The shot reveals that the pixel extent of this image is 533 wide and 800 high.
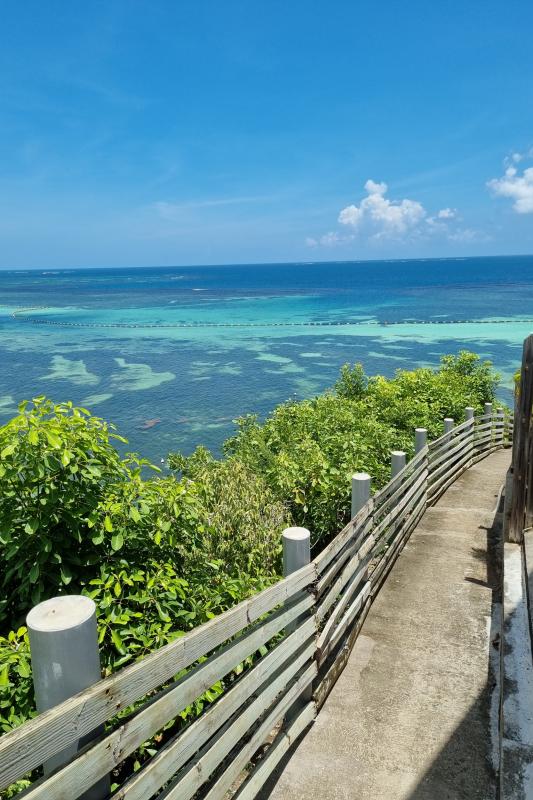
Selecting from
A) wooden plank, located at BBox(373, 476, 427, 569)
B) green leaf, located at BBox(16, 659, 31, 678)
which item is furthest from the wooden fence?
green leaf, located at BBox(16, 659, 31, 678)

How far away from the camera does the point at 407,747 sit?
336 centimetres

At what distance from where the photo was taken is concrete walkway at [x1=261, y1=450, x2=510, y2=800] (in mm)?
3094

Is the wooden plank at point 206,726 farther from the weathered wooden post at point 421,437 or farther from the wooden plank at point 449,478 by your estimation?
the wooden plank at point 449,478

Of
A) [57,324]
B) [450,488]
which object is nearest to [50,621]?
[450,488]

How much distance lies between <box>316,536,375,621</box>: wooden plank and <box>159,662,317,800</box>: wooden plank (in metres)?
0.39

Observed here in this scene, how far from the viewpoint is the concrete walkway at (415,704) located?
10.2ft

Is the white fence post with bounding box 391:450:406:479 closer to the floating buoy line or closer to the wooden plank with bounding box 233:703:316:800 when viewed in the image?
the wooden plank with bounding box 233:703:316:800

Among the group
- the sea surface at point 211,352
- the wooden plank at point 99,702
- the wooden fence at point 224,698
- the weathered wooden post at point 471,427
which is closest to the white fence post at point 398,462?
the wooden fence at point 224,698

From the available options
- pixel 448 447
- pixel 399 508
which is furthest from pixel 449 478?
pixel 399 508

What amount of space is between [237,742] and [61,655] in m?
1.58

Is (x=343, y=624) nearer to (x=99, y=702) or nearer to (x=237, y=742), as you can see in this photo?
(x=237, y=742)

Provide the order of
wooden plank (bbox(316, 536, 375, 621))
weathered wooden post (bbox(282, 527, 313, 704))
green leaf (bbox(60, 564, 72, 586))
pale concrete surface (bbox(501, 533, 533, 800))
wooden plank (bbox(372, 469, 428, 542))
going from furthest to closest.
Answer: wooden plank (bbox(372, 469, 428, 542))
wooden plank (bbox(316, 536, 375, 621))
weathered wooden post (bbox(282, 527, 313, 704))
green leaf (bbox(60, 564, 72, 586))
pale concrete surface (bbox(501, 533, 533, 800))

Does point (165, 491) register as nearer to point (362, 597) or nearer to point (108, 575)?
point (108, 575)

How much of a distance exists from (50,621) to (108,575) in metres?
1.59
